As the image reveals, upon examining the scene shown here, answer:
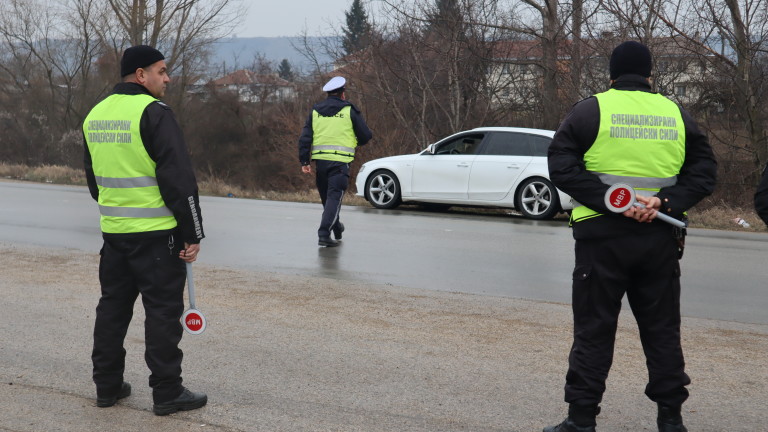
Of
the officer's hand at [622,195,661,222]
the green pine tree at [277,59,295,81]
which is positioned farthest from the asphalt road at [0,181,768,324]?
the green pine tree at [277,59,295,81]

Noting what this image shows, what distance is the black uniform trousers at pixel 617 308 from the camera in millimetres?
4234

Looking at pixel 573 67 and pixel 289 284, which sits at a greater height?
pixel 573 67

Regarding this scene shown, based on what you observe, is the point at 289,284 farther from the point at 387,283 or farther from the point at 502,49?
the point at 502,49

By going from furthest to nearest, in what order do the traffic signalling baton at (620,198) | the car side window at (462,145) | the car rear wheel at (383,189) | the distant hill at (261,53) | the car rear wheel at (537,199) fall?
the distant hill at (261,53)
the car rear wheel at (383,189)
the car side window at (462,145)
the car rear wheel at (537,199)
the traffic signalling baton at (620,198)

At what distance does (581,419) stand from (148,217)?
7.91ft

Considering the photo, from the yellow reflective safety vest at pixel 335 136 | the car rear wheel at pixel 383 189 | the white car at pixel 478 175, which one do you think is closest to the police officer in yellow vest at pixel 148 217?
the yellow reflective safety vest at pixel 335 136

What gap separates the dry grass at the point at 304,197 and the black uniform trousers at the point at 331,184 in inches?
244

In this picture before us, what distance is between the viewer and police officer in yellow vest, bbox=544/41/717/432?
4246mm

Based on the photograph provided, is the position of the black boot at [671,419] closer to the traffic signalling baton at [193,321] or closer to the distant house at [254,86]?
the traffic signalling baton at [193,321]

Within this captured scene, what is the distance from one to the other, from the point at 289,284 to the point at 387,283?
3.11 ft

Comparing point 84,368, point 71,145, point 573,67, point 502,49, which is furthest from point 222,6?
point 84,368

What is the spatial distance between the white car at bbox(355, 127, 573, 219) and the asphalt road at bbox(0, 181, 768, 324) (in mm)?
361

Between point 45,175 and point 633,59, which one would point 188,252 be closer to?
point 633,59

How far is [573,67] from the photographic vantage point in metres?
23.2
